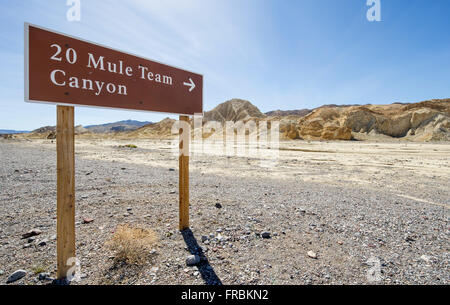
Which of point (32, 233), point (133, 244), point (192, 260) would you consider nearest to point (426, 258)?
point (192, 260)

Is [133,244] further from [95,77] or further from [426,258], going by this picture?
[426,258]

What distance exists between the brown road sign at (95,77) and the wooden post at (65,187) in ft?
0.73

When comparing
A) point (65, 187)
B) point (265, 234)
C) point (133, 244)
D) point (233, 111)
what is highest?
point (233, 111)

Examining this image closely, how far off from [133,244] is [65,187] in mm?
1233

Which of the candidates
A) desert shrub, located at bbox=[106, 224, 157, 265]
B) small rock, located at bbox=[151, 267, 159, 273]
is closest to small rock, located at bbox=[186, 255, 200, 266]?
small rock, located at bbox=[151, 267, 159, 273]

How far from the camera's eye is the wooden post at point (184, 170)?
3.62 m

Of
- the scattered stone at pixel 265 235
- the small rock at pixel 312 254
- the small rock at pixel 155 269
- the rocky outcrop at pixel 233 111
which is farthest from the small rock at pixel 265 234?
the rocky outcrop at pixel 233 111

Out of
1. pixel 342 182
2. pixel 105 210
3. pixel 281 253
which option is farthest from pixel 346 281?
pixel 342 182

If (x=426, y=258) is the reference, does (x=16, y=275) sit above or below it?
above

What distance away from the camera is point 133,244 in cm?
299

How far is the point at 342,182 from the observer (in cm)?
850

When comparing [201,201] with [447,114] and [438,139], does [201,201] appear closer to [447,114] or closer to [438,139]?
[438,139]

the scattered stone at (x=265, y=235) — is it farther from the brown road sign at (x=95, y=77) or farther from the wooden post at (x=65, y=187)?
the wooden post at (x=65, y=187)
